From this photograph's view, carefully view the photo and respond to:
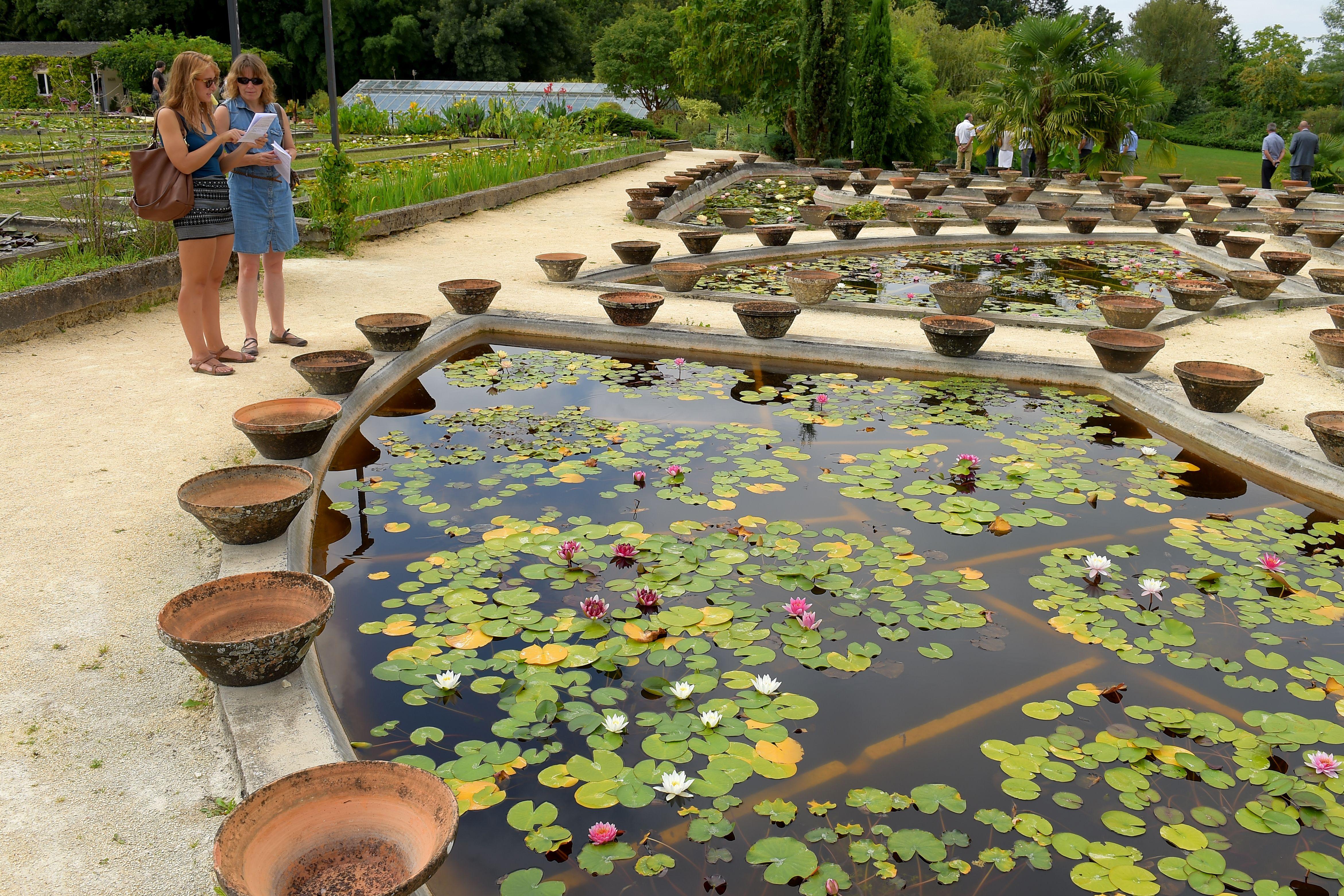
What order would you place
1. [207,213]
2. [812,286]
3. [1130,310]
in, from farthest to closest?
[812,286] → [1130,310] → [207,213]

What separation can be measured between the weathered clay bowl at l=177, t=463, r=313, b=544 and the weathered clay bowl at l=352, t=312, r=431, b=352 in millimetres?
2127

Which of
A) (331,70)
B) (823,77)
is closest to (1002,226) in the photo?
(331,70)

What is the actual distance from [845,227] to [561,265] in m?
4.05

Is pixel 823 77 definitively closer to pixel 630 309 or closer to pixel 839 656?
pixel 630 309

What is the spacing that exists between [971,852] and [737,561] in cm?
155

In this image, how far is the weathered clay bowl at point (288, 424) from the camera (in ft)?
13.0

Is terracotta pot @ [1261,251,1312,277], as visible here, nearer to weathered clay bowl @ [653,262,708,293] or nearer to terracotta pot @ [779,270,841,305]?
terracotta pot @ [779,270,841,305]

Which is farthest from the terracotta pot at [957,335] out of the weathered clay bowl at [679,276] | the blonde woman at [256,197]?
the blonde woman at [256,197]

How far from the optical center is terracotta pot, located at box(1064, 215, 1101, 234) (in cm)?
1203

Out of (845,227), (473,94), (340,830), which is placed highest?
(473,94)

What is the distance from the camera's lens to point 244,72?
504cm

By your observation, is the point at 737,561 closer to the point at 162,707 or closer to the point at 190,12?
the point at 162,707

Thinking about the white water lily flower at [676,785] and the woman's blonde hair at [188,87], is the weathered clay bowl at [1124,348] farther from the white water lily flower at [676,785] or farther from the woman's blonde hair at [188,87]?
the woman's blonde hair at [188,87]

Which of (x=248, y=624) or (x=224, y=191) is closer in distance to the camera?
(x=248, y=624)
